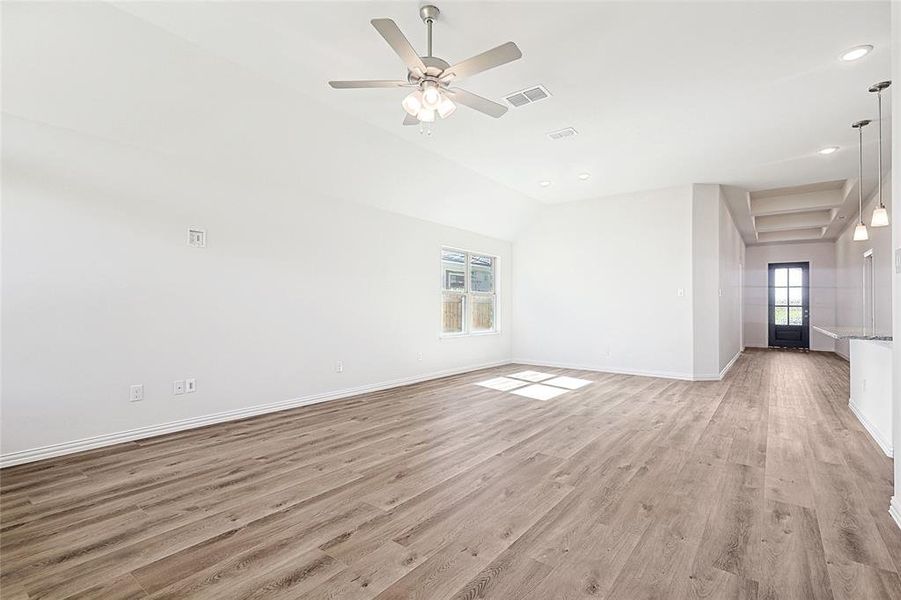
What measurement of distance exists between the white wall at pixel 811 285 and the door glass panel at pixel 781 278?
24 centimetres

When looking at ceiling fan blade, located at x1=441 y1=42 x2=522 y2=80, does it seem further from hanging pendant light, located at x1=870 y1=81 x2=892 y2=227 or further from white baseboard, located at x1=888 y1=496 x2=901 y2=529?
hanging pendant light, located at x1=870 y1=81 x2=892 y2=227

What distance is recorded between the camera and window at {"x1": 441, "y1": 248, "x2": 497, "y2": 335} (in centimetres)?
682

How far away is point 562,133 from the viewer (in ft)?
14.5

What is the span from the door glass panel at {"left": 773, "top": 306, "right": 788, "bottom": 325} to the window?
8.47m

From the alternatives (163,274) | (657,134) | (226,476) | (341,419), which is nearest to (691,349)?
(657,134)

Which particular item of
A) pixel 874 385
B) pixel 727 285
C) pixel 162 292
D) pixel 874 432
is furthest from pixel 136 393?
pixel 727 285

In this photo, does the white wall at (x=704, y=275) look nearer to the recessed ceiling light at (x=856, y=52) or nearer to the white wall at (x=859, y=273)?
the white wall at (x=859, y=273)

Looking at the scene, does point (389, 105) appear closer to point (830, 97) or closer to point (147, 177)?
point (147, 177)

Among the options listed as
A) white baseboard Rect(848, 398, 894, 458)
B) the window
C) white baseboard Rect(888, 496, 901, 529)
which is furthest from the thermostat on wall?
white baseboard Rect(848, 398, 894, 458)

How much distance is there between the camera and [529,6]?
8.47ft

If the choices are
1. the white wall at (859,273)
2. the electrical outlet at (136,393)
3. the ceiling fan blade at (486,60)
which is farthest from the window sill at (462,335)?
the white wall at (859,273)

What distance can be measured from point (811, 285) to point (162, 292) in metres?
13.6

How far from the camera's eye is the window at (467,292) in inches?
268

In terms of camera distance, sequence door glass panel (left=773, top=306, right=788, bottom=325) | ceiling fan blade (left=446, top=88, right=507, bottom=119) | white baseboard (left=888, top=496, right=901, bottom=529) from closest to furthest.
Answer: white baseboard (left=888, top=496, right=901, bottom=529), ceiling fan blade (left=446, top=88, right=507, bottom=119), door glass panel (left=773, top=306, right=788, bottom=325)
